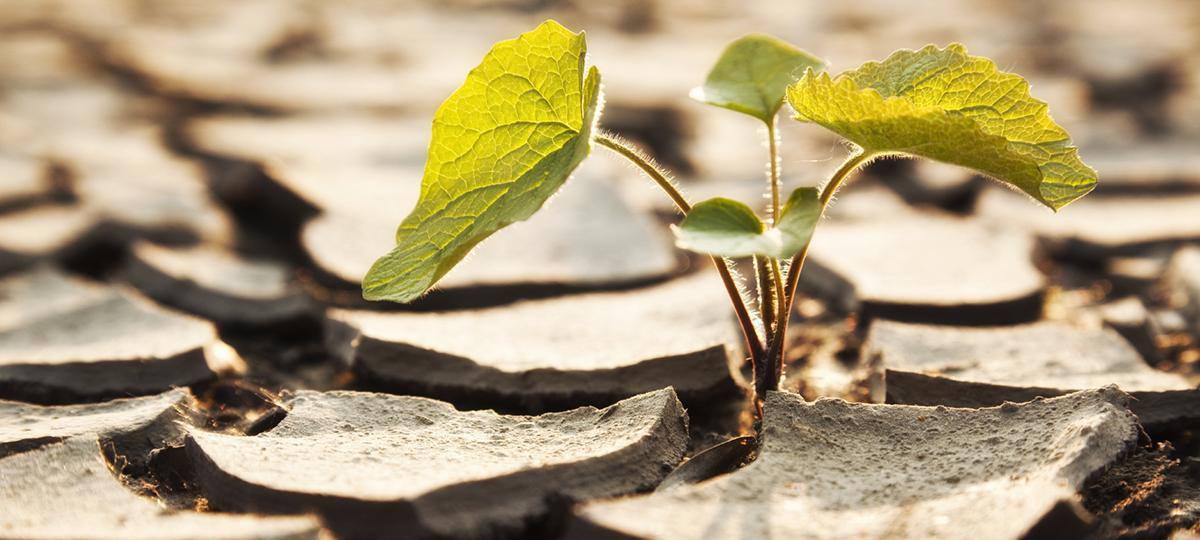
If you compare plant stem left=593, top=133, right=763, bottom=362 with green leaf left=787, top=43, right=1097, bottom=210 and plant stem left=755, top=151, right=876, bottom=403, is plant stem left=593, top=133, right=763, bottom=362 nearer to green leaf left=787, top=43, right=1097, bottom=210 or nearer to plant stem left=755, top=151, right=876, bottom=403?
plant stem left=755, top=151, right=876, bottom=403

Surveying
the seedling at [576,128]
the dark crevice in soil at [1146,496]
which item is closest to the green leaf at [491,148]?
the seedling at [576,128]

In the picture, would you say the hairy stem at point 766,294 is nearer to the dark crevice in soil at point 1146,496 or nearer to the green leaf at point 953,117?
the green leaf at point 953,117

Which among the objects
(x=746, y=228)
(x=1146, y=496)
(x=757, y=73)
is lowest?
(x=1146, y=496)

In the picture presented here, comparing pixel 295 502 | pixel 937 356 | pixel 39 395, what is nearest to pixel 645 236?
pixel 937 356

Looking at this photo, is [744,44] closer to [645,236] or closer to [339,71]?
[645,236]

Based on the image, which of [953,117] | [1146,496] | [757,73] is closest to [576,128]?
[757,73]

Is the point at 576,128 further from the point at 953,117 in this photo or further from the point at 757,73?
the point at 953,117
